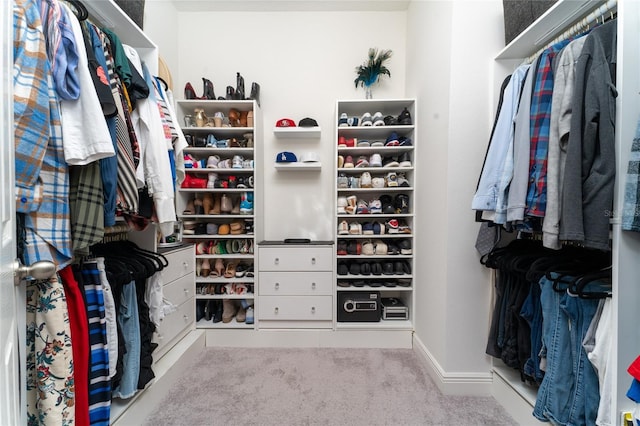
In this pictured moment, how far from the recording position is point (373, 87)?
7.52 ft

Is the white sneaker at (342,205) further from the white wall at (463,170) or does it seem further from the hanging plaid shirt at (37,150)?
the hanging plaid shirt at (37,150)

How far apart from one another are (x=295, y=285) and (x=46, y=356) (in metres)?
1.39

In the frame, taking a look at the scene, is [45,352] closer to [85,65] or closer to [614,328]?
[85,65]

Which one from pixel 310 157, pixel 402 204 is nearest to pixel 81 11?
pixel 310 157

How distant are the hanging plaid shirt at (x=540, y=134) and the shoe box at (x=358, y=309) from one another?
131cm

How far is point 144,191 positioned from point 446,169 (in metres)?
1.62

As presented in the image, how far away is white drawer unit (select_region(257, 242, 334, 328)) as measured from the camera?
1963 mm

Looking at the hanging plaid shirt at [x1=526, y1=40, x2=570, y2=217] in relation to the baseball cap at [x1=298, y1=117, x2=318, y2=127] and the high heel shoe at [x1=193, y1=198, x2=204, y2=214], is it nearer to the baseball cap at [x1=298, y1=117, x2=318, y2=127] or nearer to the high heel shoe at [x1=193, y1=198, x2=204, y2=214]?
the baseball cap at [x1=298, y1=117, x2=318, y2=127]

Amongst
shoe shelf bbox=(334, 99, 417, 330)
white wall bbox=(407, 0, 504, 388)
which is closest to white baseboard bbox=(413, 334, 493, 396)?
white wall bbox=(407, 0, 504, 388)

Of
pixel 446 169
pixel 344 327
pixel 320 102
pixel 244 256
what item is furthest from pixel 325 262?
pixel 320 102

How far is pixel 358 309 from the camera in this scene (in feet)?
6.50

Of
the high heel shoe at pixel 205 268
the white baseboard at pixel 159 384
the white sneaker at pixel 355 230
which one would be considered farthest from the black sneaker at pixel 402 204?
the white baseboard at pixel 159 384

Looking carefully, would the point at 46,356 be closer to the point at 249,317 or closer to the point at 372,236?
the point at 249,317

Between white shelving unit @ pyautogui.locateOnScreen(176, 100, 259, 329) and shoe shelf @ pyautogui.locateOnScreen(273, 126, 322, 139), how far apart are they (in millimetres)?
229
